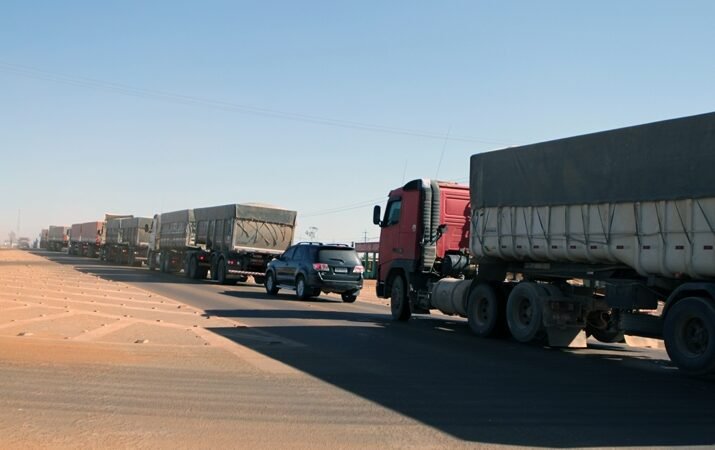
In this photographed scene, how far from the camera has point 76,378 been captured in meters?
8.01

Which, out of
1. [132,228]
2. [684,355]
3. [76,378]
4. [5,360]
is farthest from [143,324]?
[132,228]

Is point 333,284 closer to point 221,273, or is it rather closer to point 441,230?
point 441,230

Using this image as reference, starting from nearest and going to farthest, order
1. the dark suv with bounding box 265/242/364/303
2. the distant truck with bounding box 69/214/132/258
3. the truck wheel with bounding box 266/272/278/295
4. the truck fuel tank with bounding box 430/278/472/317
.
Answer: the truck fuel tank with bounding box 430/278/472/317
the dark suv with bounding box 265/242/364/303
the truck wheel with bounding box 266/272/278/295
the distant truck with bounding box 69/214/132/258

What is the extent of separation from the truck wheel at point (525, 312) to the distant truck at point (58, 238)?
259ft

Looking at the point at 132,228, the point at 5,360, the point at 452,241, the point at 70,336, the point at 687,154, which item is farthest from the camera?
the point at 132,228

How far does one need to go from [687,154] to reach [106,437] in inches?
315

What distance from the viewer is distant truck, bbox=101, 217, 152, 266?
1886 inches

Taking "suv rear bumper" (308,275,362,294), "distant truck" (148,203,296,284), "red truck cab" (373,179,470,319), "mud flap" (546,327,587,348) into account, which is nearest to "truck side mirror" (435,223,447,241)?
"red truck cab" (373,179,470,319)

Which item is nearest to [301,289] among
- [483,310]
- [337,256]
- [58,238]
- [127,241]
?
[337,256]

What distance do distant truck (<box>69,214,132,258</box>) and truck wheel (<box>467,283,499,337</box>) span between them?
4951cm

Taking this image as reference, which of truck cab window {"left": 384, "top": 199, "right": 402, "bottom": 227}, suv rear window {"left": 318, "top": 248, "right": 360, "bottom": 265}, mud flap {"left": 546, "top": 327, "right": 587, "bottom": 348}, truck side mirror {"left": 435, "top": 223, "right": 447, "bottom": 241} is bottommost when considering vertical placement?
mud flap {"left": 546, "top": 327, "right": 587, "bottom": 348}

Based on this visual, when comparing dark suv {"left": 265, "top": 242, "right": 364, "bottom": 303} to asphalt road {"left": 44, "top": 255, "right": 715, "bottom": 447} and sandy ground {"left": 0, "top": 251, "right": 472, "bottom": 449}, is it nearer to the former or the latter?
asphalt road {"left": 44, "top": 255, "right": 715, "bottom": 447}

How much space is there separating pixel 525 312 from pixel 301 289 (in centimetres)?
1151

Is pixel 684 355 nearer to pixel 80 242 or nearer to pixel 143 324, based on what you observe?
pixel 143 324
